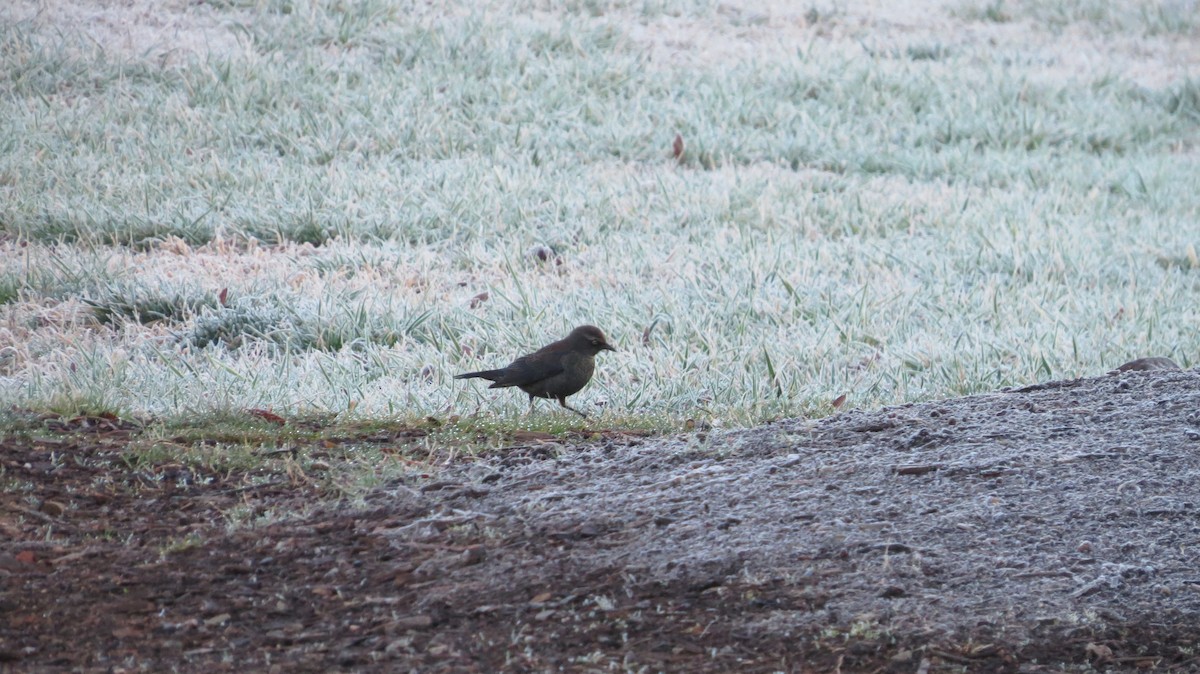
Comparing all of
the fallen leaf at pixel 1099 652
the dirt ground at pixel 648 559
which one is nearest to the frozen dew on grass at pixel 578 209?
the dirt ground at pixel 648 559

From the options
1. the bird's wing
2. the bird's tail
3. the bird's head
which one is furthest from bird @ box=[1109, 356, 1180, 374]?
the bird's tail

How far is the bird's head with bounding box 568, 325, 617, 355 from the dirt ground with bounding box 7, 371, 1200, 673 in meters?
0.88

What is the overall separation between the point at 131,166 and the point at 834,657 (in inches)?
292

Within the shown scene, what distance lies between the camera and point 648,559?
3.37m

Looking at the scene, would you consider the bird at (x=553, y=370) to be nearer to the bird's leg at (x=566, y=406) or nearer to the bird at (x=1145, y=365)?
the bird's leg at (x=566, y=406)

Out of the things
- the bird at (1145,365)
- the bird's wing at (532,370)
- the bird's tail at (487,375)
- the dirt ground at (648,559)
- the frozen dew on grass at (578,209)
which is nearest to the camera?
the dirt ground at (648,559)

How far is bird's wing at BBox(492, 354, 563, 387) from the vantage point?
5121mm

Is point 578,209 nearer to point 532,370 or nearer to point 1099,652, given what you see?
point 532,370

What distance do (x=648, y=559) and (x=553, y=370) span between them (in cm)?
184

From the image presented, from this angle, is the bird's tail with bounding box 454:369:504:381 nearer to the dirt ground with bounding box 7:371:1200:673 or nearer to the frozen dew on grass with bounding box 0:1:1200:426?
the frozen dew on grass with bounding box 0:1:1200:426

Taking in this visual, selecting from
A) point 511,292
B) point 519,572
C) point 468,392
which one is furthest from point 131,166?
point 519,572

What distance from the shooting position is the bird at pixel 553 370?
5.12 meters

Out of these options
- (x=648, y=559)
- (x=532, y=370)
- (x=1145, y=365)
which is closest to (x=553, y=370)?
(x=532, y=370)

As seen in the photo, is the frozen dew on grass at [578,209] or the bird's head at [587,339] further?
the frozen dew on grass at [578,209]
